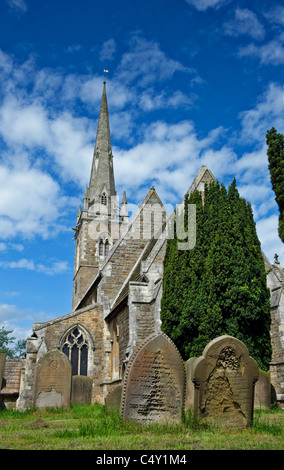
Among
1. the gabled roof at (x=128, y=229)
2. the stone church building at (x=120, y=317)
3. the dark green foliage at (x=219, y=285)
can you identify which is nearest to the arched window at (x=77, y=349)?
the stone church building at (x=120, y=317)

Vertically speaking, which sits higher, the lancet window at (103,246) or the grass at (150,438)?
the lancet window at (103,246)

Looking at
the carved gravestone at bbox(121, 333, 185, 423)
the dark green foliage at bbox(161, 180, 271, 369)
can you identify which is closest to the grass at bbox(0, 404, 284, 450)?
the carved gravestone at bbox(121, 333, 185, 423)

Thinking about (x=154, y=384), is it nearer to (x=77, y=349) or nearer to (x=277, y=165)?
(x=277, y=165)

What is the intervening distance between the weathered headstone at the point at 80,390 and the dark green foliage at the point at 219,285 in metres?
3.34

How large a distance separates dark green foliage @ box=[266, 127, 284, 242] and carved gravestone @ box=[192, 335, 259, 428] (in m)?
7.34

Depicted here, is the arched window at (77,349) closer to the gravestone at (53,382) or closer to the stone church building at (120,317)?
the stone church building at (120,317)

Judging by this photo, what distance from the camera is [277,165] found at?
13.9 m

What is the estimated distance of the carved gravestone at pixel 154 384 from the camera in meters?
6.36

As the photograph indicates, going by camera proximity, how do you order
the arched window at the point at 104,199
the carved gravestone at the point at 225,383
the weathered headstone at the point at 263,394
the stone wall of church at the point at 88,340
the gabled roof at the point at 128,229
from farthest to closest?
the arched window at the point at 104,199
the gabled roof at the point at 128,229
the stone wall of church at the point at 88,340
the weathered headstone at the point at 263,394
the carved gravestone at the point at 225,383

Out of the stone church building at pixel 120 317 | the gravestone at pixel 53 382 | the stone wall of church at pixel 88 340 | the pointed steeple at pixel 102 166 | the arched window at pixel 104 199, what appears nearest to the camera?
the gravestone at pixel 53 382

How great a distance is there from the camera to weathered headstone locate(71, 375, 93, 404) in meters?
13.6

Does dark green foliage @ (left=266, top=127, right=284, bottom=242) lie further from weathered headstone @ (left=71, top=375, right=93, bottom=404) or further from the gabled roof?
the gabled roof

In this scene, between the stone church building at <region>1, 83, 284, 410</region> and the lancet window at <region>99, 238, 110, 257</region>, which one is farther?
the lancet window at <region>99, 238, 110, 257</region>

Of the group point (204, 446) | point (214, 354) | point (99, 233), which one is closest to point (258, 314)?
point (214, 354)
